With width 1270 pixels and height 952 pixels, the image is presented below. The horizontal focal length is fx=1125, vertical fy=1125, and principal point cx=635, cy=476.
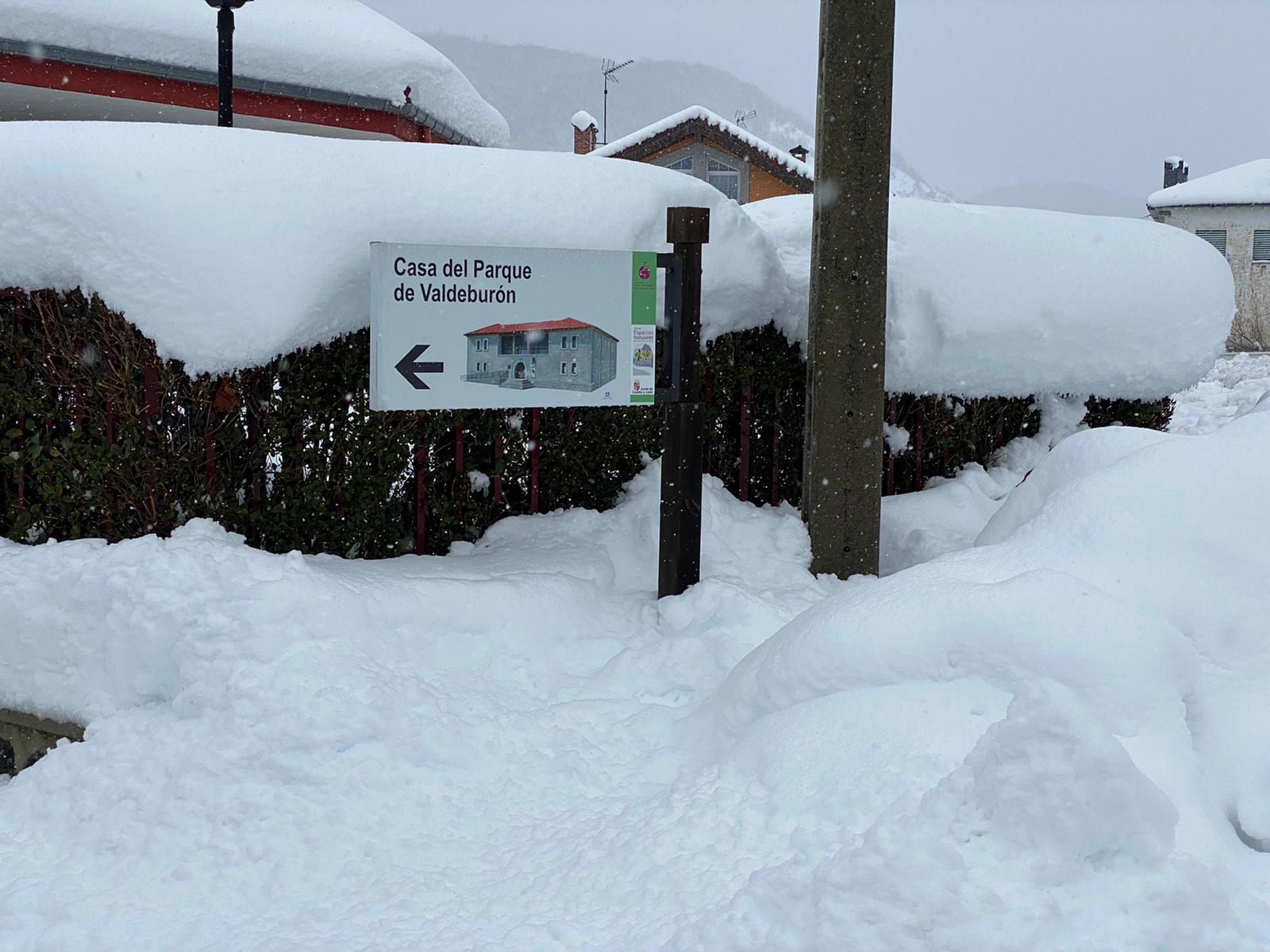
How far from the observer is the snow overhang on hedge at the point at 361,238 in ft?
14.3

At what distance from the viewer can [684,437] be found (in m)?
5.11

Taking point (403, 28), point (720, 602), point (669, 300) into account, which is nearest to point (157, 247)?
point (669, 300)

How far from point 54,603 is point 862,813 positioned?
10.1 feet

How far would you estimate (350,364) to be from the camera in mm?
4754

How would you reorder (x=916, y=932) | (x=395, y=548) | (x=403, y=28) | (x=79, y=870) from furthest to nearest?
(x=403, y=28)
(x=395, y=548)
(x=79, y=870)
(x=916, y=932)

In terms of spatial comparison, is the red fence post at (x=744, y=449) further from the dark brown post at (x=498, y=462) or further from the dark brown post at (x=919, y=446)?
the dark brown post at (x=498, y=462)

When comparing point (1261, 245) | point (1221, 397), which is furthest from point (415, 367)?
point (1261, 245)

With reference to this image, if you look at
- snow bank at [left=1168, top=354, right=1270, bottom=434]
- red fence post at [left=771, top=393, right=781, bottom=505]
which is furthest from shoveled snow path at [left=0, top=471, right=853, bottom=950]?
snow bank at [left=1168, top=354, right=1270, bottom=434]

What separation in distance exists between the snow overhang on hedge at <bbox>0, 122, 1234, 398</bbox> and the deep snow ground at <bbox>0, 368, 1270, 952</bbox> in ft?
3.22

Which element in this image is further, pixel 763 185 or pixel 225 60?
pixel 763 185

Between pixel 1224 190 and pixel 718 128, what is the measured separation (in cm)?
1580

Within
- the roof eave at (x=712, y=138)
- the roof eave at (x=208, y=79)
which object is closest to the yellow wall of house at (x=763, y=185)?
the roof eave at (x=712, y=138)

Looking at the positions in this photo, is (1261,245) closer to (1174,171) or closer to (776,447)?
(1174,171)

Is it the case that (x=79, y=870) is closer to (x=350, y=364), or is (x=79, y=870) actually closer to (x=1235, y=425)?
(x=350, y=364)
